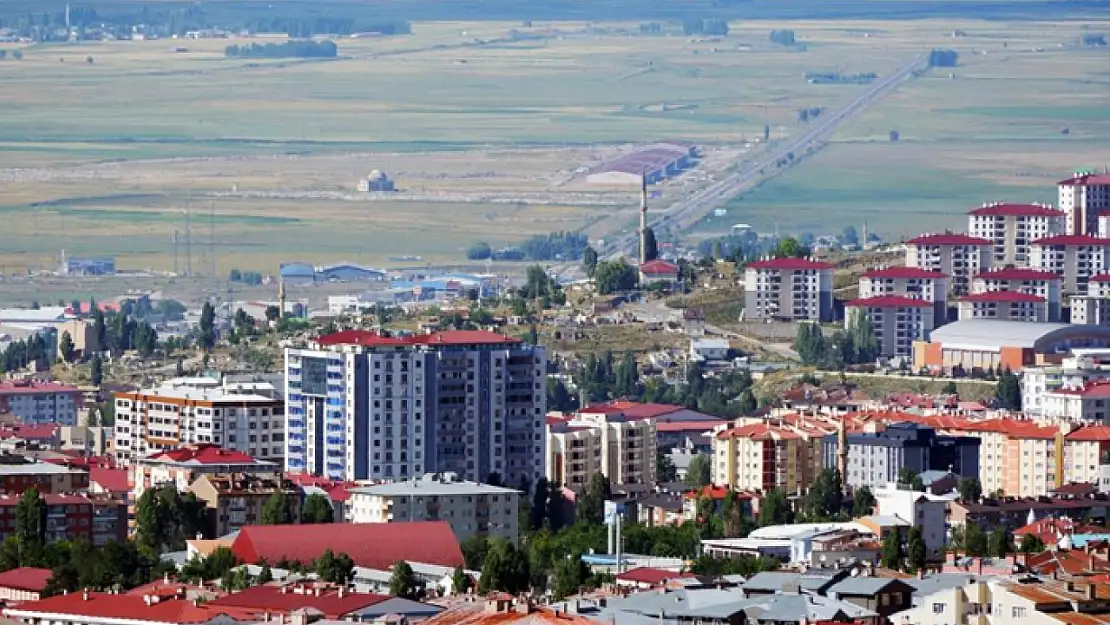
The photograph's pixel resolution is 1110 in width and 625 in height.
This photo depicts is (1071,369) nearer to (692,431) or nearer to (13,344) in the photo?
(692,431)

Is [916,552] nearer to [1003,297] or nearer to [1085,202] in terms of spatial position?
[1003,297]

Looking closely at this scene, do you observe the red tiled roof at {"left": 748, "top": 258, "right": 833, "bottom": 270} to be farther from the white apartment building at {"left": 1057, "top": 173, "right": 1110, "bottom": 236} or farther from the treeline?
the treeline

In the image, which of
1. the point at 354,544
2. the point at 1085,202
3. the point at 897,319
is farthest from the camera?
the point at 1085,202

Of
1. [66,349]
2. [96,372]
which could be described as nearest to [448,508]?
[96,372]

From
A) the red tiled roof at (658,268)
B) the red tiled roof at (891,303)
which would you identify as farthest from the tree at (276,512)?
the red tiled roof at (658,268)

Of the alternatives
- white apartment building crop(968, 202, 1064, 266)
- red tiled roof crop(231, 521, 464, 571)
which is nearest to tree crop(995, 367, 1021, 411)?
white apartment building crop(968, 202, 1064, 266)

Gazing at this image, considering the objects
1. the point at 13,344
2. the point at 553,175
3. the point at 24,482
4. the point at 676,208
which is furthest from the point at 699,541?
the point at 553,175

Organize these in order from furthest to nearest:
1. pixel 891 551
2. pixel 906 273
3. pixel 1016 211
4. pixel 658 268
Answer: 1. pixel 1016 211
2. pixel 658 268
3. pixel 906 273
4. pixel 891 551
